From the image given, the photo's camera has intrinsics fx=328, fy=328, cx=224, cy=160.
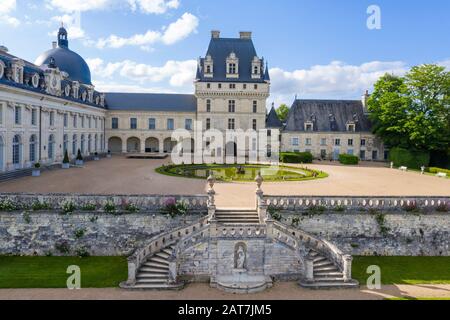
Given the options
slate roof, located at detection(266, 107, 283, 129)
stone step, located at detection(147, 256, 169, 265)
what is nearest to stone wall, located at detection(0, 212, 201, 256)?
stone step, located at detection(147, 256, 169, 265)

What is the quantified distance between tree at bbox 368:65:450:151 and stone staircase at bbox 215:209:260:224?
30.4 meters

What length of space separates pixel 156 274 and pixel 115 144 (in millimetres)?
43631

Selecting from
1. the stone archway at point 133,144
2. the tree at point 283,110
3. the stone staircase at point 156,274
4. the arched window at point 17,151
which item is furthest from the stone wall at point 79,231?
the tree at point 283,110

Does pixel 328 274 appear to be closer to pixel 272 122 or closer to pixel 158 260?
pixel 158 260

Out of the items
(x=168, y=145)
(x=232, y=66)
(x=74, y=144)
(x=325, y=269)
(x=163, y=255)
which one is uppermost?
(x=232, y=66)

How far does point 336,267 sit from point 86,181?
59.2ft

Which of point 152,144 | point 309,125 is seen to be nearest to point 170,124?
point 152,144

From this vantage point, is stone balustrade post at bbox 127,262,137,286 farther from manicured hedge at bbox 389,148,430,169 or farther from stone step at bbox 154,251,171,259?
manicured hedge at bbox 389,148,430,169

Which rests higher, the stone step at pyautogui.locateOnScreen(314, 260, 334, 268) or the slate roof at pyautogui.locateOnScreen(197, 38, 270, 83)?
the slate roof at pyautogui.locateOnScreen(197, 38, 270, 83)

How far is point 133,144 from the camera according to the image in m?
53.8

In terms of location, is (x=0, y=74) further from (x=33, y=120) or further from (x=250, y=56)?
(x=250, y=56)

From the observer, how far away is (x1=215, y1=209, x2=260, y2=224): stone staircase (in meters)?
14.9

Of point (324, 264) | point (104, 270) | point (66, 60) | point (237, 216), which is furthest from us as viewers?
point (66, 60)
